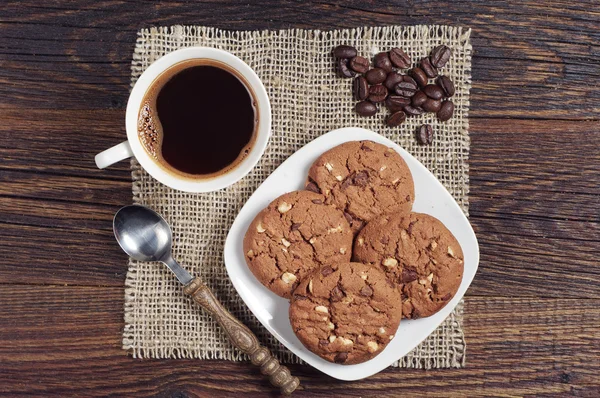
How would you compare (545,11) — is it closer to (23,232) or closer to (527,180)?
(527,180)

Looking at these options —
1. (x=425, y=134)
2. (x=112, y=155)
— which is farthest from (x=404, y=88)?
(x=112, y=155)

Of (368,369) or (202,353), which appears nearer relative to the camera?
(368,369)

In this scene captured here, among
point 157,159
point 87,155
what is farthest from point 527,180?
point 87,155

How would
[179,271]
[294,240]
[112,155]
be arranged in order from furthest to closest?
[179,271]
[294,240]
[112,155]

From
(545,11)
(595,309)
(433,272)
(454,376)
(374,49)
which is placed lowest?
(454,376)

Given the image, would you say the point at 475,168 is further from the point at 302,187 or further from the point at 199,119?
the point at 199,119

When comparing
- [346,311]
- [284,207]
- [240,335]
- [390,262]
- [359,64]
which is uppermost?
[359,64]

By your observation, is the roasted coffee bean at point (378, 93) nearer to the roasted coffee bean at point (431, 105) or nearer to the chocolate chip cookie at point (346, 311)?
the roasted coffee bean at point (431, 105)

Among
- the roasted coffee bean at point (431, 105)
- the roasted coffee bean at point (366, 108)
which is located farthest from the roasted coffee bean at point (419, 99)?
the roasted coffee bean at point (366, 108)
